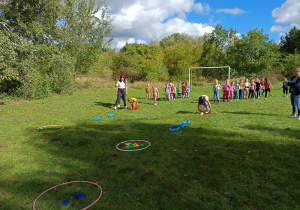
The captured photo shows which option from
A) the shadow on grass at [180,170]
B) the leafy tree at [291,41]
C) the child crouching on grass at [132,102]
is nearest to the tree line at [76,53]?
the child crouching on grass at [132,102]

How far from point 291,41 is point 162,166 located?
6113cm

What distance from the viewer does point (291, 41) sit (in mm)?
51562

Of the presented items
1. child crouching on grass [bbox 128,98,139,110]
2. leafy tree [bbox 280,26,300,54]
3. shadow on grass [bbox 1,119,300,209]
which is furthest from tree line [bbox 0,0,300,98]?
A: leafy tree [bbox 280,26,300,54]

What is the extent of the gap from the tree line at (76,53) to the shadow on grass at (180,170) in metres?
10.5

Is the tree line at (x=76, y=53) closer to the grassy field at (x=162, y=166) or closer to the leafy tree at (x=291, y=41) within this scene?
the grassy field at (x=162, y=166)

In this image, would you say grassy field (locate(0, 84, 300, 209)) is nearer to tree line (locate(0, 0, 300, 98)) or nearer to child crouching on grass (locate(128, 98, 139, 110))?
child crouching on grass (locate(128, 98, 139, 110))

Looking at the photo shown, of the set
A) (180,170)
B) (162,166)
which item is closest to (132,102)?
(162,166)

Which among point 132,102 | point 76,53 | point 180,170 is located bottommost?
point 180,170

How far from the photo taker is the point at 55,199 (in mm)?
3412

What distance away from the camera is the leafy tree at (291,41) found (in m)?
49.4

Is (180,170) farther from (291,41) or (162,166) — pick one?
(291,41)

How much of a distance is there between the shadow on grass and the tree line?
1052cm

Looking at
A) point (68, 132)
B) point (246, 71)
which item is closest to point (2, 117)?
point (68, 132)

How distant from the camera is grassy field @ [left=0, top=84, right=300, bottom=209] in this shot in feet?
10.9
